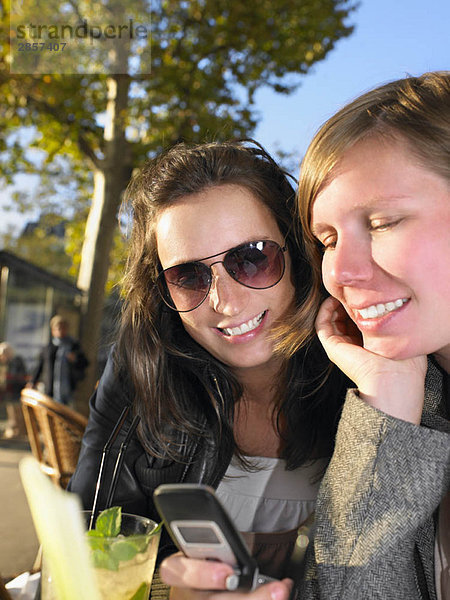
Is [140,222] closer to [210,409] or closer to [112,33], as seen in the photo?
[210,409]

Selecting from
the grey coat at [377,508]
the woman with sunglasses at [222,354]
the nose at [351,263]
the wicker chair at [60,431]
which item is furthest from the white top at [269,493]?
the wicker chair at [60,431]

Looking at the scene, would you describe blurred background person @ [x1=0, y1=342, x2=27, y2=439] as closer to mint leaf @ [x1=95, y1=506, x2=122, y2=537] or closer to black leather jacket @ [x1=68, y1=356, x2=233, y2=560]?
black leather jacket @ [x1=68, y1=356, x2=233, y2=560]

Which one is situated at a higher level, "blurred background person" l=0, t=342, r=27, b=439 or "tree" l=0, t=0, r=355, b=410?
"tree" l=0, t=0, r=355, b=410

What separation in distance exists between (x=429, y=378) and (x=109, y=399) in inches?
49.7

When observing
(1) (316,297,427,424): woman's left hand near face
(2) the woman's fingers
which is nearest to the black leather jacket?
(1) (316,297,427,424): woman's left hand near face

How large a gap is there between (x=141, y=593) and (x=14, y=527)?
441 cm

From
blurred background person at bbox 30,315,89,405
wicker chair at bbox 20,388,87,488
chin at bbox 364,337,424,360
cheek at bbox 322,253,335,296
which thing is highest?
cheek at bbox 322,253,335,296

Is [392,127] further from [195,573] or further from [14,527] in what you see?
[14,527]

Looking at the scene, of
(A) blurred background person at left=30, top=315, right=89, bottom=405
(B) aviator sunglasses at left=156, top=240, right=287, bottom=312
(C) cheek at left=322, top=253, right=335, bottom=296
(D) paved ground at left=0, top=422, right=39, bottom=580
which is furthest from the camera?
(A) blurred background person at left=30, top=315, right=89, bottom=405

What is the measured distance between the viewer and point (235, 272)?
1888 mm

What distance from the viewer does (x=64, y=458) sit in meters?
3.36

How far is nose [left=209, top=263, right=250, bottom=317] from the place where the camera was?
1.89 m

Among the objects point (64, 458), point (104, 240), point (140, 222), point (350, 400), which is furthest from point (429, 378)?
point (104, 240)

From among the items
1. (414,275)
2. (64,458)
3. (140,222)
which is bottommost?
(64,458)
